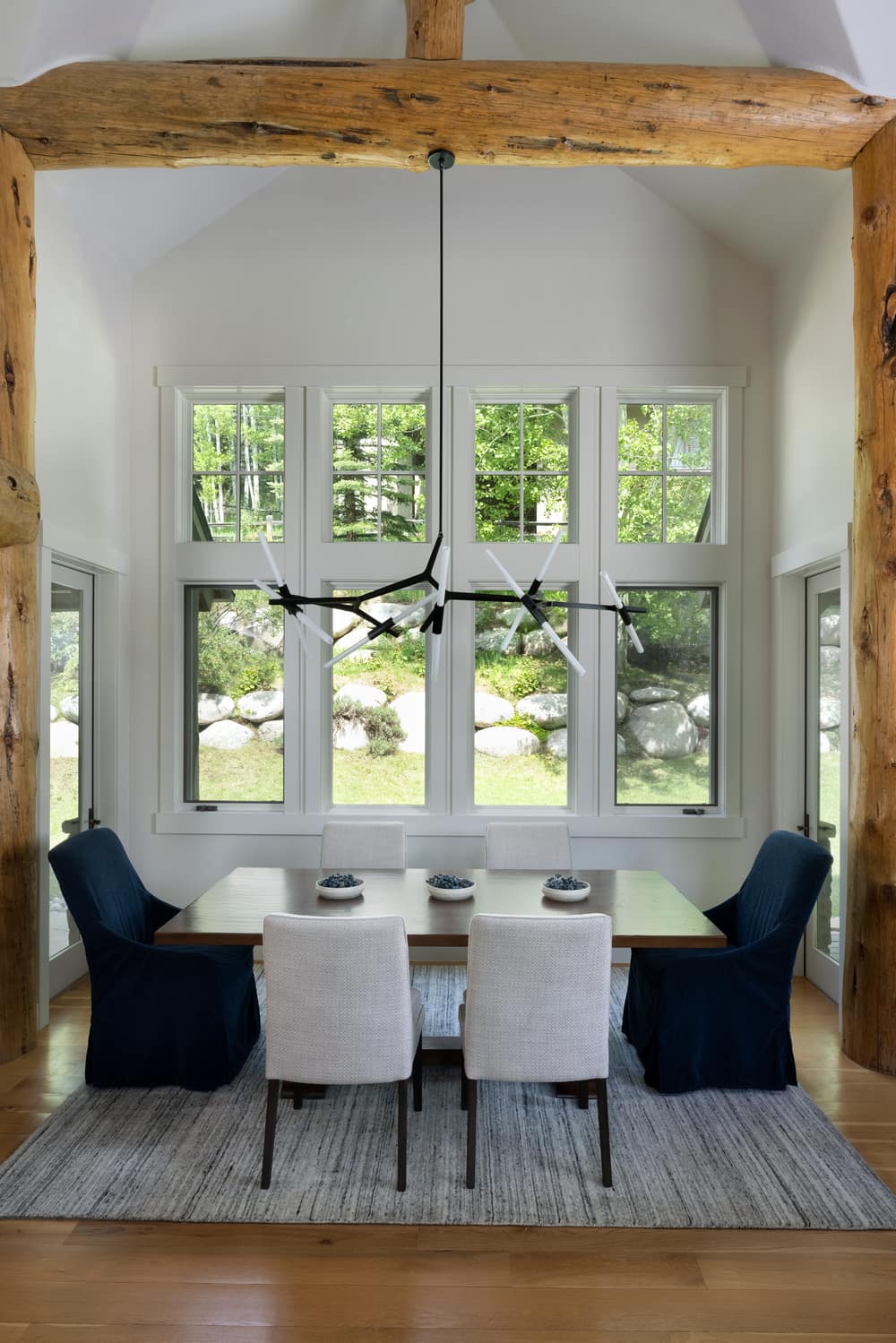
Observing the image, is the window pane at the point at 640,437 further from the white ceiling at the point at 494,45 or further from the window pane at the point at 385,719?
the window pane at the point at 385,719

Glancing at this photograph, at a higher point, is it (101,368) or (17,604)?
(101,368)

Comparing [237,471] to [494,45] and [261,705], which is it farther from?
[494,45]

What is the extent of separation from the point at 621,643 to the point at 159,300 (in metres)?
3.10

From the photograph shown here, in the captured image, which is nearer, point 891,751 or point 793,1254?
point 793,1254

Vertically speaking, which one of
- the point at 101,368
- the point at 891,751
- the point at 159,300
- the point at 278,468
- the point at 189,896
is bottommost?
the point at 189,896

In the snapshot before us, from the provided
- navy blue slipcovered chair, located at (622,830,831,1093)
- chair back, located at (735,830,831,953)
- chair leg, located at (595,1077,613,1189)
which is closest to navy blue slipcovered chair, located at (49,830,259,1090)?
chair leg, located at (595,1077,613,1189)

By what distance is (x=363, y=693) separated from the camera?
16.9 feet

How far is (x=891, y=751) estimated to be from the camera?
356cm

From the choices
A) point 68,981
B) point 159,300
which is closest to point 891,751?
point 68,981

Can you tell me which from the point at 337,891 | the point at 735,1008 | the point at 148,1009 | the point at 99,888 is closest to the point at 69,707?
the point at 99,888

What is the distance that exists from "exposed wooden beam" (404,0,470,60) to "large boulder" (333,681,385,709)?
291 cm

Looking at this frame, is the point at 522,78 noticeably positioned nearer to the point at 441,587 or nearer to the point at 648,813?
the point at 441,587

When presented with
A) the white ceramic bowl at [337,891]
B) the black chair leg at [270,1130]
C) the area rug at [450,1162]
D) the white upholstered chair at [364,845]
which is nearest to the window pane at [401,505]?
the white upholstered chair at [364,845]

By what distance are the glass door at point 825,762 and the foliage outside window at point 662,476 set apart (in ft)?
2.47
